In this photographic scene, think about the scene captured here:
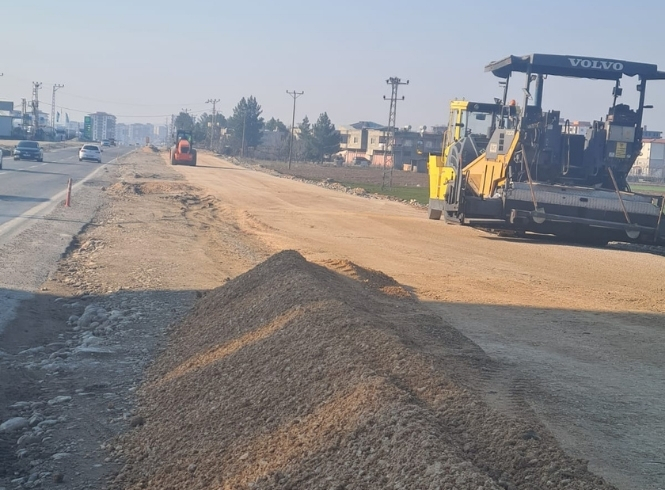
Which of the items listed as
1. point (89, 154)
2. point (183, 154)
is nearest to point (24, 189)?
→ point (89, 154)

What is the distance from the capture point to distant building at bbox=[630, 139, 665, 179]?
99438mm

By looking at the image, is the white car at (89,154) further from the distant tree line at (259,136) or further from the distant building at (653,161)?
the distant building at (653,161)

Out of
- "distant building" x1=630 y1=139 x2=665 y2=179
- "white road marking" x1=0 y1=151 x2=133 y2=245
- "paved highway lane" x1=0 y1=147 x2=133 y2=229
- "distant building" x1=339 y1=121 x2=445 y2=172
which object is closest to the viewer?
"white road marking" x1=0 y1=151 x2=133 y2=245

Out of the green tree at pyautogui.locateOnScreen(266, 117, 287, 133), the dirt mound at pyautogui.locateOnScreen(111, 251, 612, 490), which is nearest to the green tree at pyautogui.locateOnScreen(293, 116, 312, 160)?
the green tree at pyautogui.locateOnScreen(266, 117, 287, 133)

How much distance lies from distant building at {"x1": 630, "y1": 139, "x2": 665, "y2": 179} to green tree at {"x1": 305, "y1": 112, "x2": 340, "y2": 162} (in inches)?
1789

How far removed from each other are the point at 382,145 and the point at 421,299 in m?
116

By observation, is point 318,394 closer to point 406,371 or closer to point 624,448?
point 406,371

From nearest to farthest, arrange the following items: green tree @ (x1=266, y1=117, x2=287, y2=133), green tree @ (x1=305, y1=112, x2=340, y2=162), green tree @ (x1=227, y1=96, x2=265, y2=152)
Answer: green tree @ (x1=305, y1=112, x2=340, y2=162)
green tree @ (x1=227, y1=96, x2=265, y2=152)
green tree @ (x1=266, y1=117, x2=287, y2=133)

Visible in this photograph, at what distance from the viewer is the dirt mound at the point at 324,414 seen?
4.81m

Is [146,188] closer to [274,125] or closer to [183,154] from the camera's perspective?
[183,154]

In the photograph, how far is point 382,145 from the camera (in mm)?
127938

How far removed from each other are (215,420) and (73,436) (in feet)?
4.35

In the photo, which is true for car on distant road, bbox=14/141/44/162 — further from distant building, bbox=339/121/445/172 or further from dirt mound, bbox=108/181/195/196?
distant building, bbox=339/121/445/172

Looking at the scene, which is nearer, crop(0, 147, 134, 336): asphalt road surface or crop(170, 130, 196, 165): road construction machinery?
crop(0, 147, 134, 336): asphalt road surface
